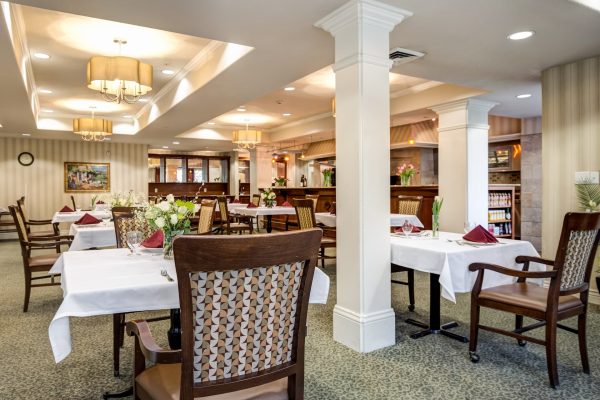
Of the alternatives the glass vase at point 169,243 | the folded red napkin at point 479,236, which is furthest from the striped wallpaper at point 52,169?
the folded red napkin at point 479,236

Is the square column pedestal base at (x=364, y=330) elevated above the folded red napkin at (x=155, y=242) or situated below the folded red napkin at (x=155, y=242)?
below

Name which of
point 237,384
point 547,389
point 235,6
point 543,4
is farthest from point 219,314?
point 543,4

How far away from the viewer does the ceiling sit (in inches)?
117

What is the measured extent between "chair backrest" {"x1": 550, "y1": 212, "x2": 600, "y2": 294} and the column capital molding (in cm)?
176

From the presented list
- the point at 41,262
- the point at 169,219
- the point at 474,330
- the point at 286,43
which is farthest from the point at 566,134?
the point at 41,262

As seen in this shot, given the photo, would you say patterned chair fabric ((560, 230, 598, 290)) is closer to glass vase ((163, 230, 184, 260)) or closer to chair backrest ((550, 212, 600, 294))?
chair backrest ((550, 212, 600, 294))

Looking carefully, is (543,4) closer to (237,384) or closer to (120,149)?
(237,384)

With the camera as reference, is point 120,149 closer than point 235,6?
No

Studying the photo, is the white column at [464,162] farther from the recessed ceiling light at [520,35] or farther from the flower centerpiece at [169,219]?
the flower centerpiece at [169,219]

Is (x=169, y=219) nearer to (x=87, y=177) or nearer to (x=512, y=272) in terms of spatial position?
(x=512, y=272)

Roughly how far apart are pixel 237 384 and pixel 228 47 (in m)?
3.93

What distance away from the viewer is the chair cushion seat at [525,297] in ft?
7.92

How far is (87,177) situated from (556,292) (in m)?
11.8

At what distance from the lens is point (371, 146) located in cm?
292
